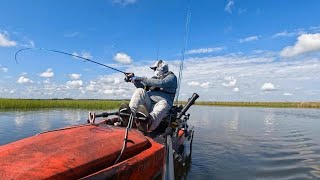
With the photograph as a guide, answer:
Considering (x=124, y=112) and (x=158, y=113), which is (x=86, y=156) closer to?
(x=124, y=112)

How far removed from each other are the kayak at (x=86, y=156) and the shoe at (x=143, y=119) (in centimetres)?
86

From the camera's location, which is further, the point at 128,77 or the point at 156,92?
the point at 156,92

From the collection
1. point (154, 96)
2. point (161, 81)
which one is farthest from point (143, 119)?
point (161, 81)

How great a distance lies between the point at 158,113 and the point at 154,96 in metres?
1.01

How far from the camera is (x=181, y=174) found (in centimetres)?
790

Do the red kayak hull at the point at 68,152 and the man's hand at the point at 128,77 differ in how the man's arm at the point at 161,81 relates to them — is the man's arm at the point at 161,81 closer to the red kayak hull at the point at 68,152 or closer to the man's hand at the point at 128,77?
the man's hand at the point at 128,77

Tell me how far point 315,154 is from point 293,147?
1400mm

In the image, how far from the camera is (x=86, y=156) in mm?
3992

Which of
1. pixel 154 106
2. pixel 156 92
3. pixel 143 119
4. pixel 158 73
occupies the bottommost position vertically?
pixel 143 119

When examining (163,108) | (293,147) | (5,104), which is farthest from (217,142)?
(5,104)

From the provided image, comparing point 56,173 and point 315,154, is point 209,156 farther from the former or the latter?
point 56,173

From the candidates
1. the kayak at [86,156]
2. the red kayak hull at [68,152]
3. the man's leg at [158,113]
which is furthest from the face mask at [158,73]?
the red kayak hull at [68,152]

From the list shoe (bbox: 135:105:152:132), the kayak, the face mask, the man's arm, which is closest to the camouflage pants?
shoe (bbox: 135:105:152:132)

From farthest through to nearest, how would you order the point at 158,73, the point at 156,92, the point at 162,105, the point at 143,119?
the point at 158,73 → the point at 156,92 → the point at 162,105 → the point at 143,119
